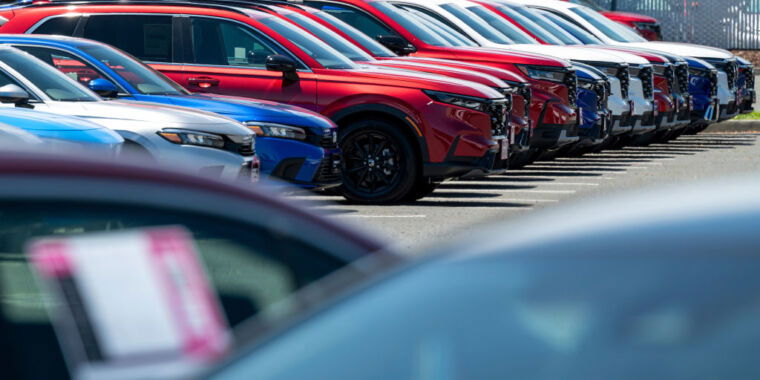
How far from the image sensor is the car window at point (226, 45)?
11.2 m

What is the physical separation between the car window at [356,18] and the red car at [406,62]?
0.67 meters

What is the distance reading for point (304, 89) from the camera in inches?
435

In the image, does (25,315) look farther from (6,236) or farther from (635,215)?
(635,215)

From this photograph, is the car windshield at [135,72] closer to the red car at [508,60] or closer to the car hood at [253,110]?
the car hood at [253,110]

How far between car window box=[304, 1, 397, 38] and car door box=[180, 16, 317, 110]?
250 centimetres

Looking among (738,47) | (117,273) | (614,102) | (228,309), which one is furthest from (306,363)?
(738,47)

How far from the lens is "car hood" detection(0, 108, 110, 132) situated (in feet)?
21.7

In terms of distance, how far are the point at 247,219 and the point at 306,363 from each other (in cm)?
86

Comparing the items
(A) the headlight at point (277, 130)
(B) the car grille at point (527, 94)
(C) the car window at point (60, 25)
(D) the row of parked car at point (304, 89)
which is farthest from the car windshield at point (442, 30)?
(A) the headlight at point (277, 130)

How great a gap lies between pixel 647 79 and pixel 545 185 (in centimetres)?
410

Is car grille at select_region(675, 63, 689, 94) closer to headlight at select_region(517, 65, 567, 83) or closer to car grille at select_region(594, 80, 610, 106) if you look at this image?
car grille at select_region(594, 80, 610, 106)

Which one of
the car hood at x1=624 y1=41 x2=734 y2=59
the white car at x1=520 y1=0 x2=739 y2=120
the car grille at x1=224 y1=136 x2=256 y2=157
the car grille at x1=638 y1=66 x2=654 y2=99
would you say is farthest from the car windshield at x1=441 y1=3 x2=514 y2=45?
the car grille at x1=224 y1=136 x2=256 y2=157

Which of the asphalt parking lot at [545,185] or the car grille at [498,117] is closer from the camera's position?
the asphalt parking lot at [545,185]

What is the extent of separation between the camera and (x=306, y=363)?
1552 millimetres
